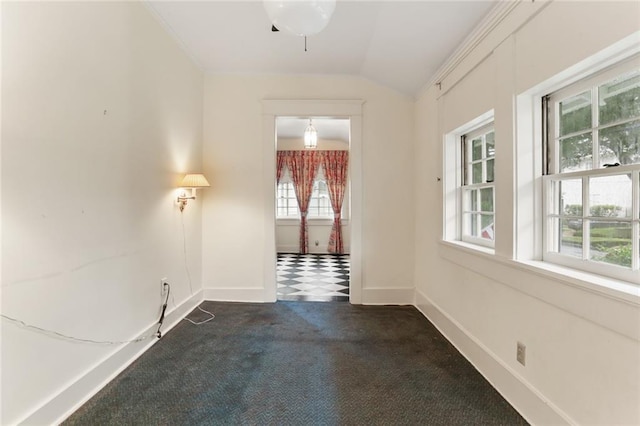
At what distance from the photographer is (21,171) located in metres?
1.33

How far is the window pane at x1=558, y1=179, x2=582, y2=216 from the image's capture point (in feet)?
4.84

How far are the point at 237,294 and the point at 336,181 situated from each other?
395cm

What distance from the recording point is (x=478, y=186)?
232 centimetres

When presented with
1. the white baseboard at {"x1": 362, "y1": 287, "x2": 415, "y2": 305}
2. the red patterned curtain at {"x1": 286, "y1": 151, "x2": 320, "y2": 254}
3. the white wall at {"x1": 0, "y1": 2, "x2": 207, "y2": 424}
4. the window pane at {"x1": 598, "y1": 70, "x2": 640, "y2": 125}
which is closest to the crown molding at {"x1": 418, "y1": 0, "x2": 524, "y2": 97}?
the window pane at {"x1": 598, "y1": 70, "x2": 640, "y2": 125}

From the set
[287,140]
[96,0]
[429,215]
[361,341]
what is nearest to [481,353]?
[361,341]

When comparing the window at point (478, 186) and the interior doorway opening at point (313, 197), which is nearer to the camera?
the window at point (478, 186)

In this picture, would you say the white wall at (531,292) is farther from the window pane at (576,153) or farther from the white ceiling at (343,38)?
the white ceiling at (343,38)

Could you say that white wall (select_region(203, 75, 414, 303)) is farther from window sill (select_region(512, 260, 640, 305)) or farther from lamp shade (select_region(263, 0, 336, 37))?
lamp shade (select_region(263, 0, 336, 37))

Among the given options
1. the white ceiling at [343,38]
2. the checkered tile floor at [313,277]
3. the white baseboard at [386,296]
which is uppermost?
the white ceiling at [343,38]

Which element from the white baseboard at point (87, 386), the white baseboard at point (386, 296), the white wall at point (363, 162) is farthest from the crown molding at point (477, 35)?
the white baseboard at point (87, 386)

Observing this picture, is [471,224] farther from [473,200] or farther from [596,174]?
[596,174]

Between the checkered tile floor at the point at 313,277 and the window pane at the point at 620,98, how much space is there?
111 inches

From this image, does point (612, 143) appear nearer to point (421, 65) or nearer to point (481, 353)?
point (481, 353)

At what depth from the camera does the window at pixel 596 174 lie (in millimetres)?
1214
